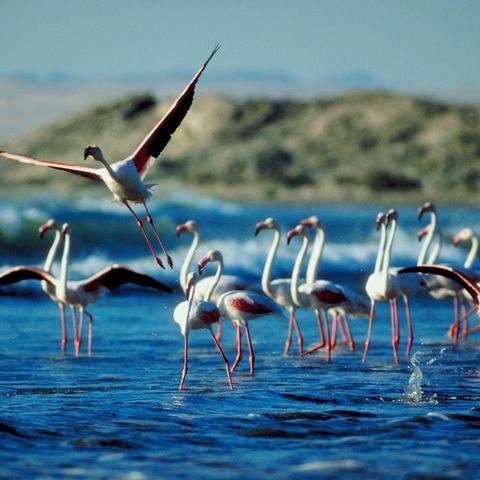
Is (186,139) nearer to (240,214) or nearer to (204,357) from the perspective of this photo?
(240,214)

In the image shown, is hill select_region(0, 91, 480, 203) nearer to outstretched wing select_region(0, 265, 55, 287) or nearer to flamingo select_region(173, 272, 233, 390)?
outstretched wing select_region(0, 265, 55, 287)

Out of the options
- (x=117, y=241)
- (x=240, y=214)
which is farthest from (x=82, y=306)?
(x=240, y=214)

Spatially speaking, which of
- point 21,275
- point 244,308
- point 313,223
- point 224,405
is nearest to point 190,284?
point 244,308

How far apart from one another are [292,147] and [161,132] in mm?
90391

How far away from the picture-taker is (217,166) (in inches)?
3625

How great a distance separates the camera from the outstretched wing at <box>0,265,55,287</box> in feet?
43.6

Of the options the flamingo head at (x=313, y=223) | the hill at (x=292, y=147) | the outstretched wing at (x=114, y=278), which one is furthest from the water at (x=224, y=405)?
the hill at (x=292, y=147)

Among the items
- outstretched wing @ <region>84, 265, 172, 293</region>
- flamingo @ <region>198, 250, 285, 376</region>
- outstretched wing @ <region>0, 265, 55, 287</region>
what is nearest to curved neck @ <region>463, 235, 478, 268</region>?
flamingo @ <region>198, 250, 285, 376</region>

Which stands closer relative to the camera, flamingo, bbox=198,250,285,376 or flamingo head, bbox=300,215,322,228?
flamingo, bbox=198,250,285,376

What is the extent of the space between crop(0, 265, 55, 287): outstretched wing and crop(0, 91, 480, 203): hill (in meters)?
61.4

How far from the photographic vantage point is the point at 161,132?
38.4 ft

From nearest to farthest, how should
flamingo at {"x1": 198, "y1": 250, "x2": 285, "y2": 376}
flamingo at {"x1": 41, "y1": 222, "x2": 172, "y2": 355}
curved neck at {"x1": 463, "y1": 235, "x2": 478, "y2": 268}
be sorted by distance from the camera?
flamingo at {"x1": 198, "y1": 250, "x2": 285, "y2": 376} → flamingo at {"x1": 41, "y1": 222, "x2": 172, "y2": 355} → curved neck at {"x1": 463, "y1": 235, "x2": 478, "y2": 268}

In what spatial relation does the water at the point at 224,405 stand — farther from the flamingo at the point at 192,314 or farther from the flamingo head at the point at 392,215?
the flamingo head at the point at 392,215

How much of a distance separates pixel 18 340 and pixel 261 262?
486 inches
